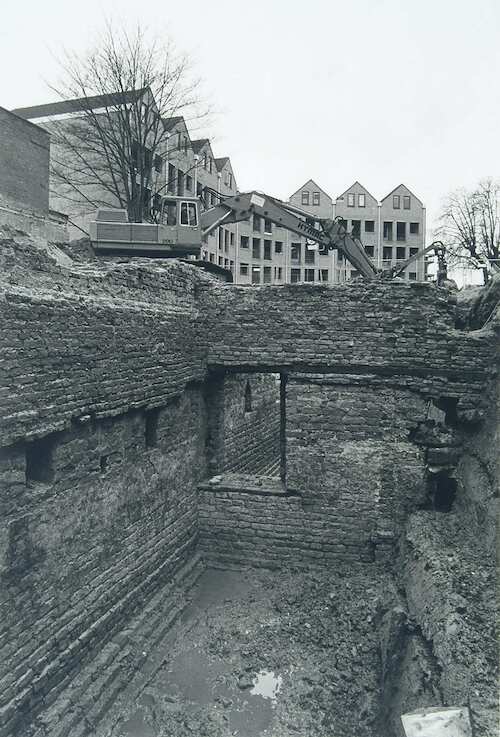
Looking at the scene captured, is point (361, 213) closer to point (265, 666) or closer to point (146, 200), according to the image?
point (146, 200)

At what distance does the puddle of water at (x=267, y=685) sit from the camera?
584cm

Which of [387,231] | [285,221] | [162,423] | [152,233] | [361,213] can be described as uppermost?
[361,213]

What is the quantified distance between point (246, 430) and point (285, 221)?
5605 millimetres

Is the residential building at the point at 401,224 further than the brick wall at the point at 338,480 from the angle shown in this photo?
Yes

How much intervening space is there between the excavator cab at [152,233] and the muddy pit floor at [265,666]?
7972 mm

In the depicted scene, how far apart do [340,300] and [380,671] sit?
198 inches

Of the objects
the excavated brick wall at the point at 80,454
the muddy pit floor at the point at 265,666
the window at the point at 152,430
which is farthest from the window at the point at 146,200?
the muddy pit floor at the point at 265,666

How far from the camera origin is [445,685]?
15.3 feet

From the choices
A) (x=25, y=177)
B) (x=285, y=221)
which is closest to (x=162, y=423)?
(x=285, y=221)

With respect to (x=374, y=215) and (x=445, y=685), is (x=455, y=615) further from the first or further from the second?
(x=374, y=215)

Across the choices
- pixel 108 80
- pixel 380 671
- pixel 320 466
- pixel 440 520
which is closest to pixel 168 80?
pixel 108 80

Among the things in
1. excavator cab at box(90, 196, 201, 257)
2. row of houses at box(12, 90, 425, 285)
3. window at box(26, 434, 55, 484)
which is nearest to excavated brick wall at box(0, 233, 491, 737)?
window at box(26, 434, 55, 484)

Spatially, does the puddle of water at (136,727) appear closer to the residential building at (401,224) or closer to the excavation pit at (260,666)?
the excavation pit at (260,666)

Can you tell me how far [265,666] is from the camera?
625 cm
